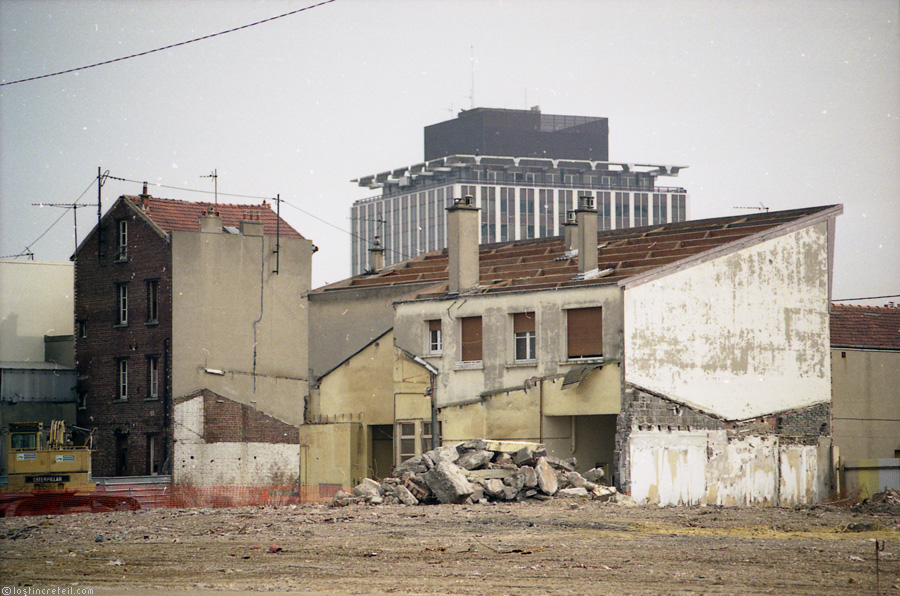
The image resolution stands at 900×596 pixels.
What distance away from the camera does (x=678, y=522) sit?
2581 centimetres

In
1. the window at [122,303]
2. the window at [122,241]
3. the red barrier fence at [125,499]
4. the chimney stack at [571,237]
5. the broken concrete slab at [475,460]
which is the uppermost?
the window at [122,241]

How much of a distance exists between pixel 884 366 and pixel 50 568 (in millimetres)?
41862

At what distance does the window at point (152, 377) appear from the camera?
5117 centimetres

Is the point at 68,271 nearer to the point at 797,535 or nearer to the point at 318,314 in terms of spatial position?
the point at 318,314

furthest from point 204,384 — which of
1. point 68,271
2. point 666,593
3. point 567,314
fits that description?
point 666,593

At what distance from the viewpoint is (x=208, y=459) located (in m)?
50.1

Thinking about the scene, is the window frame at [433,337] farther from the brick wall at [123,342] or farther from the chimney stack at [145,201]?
the chimney stack at [145,201]

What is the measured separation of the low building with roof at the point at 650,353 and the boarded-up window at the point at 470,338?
4cm

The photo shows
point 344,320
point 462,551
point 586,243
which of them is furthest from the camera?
point 344,320

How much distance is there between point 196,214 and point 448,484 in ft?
98.6

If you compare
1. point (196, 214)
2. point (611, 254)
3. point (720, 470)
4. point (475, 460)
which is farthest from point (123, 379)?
point (720, 470)

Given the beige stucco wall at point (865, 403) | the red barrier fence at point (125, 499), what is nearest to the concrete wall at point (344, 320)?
the red barrier fence at point (125, 499)

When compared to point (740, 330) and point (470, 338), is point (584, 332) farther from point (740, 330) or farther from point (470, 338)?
point (740, 330)

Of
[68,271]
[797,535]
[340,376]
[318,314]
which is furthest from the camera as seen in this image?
[68,271]
